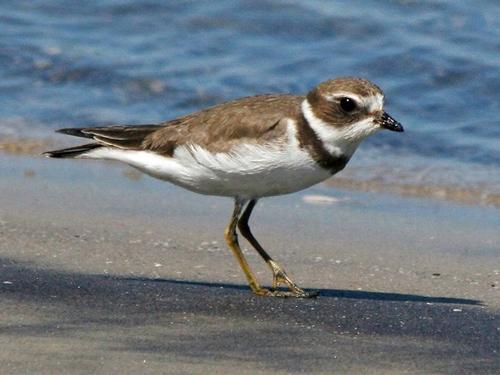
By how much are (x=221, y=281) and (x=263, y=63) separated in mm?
5954

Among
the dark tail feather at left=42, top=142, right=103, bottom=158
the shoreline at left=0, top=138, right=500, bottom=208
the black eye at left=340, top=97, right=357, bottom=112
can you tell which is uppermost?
the black eye at left=340, top=97, right=357, bottom=112

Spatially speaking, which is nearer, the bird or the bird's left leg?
the bird

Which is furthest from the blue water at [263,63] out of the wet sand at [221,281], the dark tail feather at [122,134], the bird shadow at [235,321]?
the bird shadow at [235,321]

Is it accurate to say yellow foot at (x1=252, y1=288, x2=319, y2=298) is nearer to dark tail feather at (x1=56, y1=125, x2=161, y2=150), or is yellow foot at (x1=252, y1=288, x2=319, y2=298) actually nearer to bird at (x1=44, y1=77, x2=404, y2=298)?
bird at (x1=44, y1=77, x2=404, y2=298)

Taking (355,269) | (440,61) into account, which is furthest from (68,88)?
(355,269)

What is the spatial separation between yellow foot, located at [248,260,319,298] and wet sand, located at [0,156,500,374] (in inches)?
3.3

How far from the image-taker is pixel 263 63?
12.4 metres

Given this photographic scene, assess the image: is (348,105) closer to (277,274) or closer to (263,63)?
(277,274)

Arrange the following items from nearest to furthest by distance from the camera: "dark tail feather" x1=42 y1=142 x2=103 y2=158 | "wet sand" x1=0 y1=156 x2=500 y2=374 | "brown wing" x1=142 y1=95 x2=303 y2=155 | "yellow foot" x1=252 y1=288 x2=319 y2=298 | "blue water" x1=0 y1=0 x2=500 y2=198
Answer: "wet sand" x1=0 y1=156 x2=500 y2=374, "brown wing" x1=142 y1=95 x2=303 y2=155, "yellow foot" x1=252 y1=288 x2=319 y2=298, "dark tail feather" x1=42 y1=142 x2=103 y2=158, "blue water" x1=0 y1=0 x2=500 y2=198

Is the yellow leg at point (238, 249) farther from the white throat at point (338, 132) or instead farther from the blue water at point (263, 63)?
the blue water at point (263, 63)

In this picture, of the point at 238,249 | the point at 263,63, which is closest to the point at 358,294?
the point at 238,249

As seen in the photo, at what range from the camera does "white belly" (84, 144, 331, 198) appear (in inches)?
240

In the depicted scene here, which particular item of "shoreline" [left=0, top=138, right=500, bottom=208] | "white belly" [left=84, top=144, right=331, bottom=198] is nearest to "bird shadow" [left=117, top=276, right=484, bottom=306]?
"white belly" [left=84, top=144, right=331, bottom=198]

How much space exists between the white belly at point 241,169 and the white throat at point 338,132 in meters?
0.13
